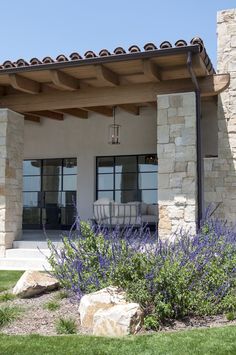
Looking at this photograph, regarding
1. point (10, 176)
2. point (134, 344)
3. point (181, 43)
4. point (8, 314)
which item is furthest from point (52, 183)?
point (134, 344)

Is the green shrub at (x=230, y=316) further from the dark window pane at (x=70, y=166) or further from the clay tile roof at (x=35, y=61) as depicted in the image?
the dark window pane at (x=70, y=166)

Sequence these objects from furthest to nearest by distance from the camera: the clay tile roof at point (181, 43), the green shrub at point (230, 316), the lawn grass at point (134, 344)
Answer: the clay tile roof at point (181, 43) < the green shrub at point (230, 316) < the lawn grass at point (134, 344)

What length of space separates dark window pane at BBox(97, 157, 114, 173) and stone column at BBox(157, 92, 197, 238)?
4256 mm

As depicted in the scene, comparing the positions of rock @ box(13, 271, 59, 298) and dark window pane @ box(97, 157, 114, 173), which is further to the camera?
dark window pane @ box(97, 157, 114, 173)

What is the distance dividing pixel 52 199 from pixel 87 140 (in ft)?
6.85

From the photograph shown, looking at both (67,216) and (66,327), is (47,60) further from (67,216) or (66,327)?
(67,216)

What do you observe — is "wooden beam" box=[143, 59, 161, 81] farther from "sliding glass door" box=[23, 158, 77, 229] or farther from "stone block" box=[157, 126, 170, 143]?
"sliding glass door" box=[23, 158, 77, 229]

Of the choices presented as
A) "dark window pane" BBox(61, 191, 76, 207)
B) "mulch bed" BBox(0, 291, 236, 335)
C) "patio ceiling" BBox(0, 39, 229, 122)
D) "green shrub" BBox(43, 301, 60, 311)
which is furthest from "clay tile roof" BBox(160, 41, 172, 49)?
"dark window pane" BBox(61, 191, 76, 207)

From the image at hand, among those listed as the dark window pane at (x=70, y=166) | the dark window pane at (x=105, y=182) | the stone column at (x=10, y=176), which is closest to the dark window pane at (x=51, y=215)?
the dark window pane at (x=70, y=166)

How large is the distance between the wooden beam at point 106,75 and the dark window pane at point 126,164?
3861mm

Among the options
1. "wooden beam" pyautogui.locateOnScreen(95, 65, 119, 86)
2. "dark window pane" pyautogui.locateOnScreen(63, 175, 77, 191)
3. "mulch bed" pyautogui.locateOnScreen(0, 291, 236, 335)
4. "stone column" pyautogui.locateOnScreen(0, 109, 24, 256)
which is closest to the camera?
"mulch bed" pyautogui.locateOnScreen(0, 291, 236, 335)

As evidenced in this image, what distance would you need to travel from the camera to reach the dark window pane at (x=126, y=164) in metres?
12.2

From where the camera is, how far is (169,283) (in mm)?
4578

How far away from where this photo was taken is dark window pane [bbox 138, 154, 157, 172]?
11930 millimetres
